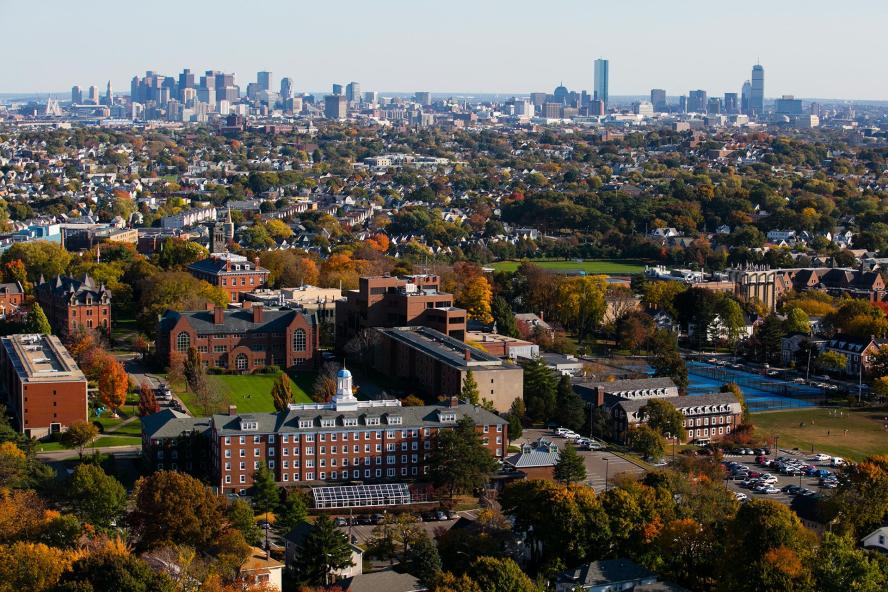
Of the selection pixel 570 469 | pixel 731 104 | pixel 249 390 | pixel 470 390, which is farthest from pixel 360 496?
pixel 731 104

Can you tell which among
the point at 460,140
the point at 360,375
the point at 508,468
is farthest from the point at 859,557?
the point at 460,140

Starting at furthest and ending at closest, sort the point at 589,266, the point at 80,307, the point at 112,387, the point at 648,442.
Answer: the point at 589,266 < the point at 80,307 < the point at 112,387 < the point at 648,442

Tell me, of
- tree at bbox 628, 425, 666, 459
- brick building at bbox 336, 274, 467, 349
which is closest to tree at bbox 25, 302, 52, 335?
brick building at bbox 336, 274, 467, 349

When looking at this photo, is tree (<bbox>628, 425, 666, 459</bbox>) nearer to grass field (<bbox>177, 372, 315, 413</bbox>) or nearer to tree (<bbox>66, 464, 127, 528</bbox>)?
grass field (<bbox>177, 372, 315, 413</bbox>)

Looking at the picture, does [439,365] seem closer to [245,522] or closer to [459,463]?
[459,463]

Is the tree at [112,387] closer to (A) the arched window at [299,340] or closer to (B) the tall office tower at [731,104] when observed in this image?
(A) the arched window at [299,340]

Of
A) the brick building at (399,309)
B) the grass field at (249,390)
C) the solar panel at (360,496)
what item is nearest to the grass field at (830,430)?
the brick building at (399,309)

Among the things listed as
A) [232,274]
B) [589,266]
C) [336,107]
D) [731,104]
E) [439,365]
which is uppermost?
[731,104]
